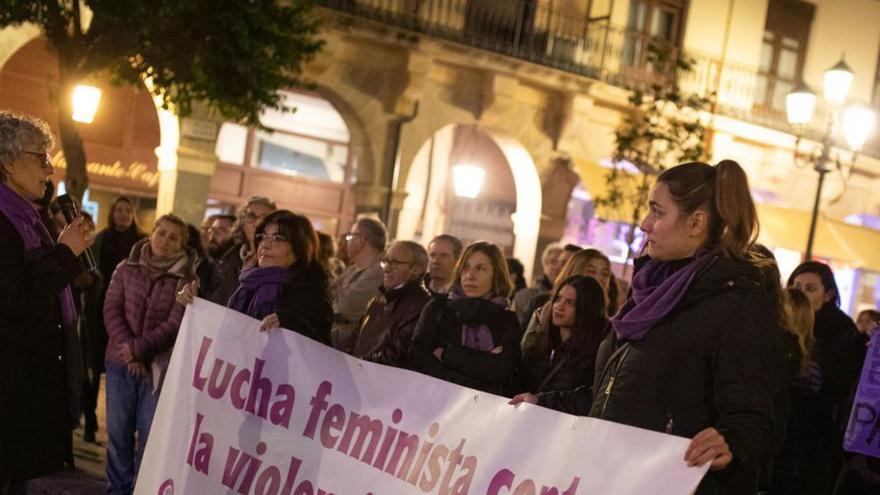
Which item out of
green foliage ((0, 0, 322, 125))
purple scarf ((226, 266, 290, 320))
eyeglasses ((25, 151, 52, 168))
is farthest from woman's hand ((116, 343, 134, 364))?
green foliage ((0, 0, 322, 125))

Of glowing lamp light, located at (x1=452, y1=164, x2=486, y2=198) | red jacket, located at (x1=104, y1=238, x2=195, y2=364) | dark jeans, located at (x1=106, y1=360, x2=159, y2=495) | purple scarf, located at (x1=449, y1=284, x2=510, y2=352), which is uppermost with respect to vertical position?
glowing lamp light, located at (x1=452, y1=164, x2=486, y2=198)

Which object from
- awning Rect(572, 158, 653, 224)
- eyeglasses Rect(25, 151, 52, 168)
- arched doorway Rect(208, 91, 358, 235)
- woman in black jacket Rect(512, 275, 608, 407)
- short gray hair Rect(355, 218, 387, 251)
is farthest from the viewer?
awning Rect(572, 158, 653, 224)

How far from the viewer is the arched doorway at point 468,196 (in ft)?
74.5

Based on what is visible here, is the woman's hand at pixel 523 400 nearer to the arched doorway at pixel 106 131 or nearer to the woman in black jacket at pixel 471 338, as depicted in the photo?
the woman in black jacket at pixel 471 338

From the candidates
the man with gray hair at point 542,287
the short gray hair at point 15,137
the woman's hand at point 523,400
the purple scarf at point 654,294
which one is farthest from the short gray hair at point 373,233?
the purple scarf at point 654,294

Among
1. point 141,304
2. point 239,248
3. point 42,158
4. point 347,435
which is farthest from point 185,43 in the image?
point 347,435

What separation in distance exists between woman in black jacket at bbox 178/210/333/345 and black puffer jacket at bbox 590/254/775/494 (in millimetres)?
2446

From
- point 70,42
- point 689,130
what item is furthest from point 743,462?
point 689,130

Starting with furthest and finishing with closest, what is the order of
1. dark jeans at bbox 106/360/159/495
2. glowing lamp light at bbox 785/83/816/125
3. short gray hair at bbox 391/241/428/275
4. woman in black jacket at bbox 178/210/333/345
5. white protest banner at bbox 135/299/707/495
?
glowing lamp light at bbox 785/83/816/125 → dark jeans at bbox 106/360/159/495 → short gray hair at bbox 391/241/428/275 → woman in black jacket at bbox 178/210/333/345 → white protest banner at bbox 135/299/707/495

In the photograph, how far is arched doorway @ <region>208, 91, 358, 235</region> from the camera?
2056 cm

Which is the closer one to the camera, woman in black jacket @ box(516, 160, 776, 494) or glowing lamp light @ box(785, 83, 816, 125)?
woman in black jacket @ box(516, 160, 776, 494)

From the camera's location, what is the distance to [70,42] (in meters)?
12.1

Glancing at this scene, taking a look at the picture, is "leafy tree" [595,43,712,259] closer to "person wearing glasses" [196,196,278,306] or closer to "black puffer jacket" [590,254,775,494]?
"person wearing glasses" [196,196,278,306]

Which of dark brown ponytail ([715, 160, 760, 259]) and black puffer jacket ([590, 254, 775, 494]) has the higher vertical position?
dark brown ponytail ([715, 160, 760, 259])
